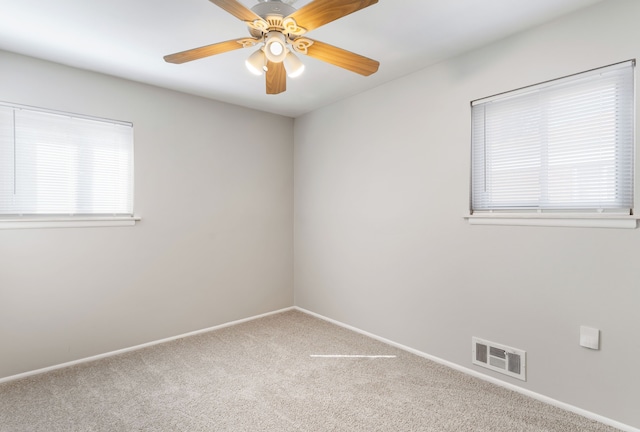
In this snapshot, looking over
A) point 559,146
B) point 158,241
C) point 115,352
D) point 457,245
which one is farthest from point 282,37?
point 115,352

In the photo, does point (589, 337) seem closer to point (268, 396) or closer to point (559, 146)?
point (559, 146)

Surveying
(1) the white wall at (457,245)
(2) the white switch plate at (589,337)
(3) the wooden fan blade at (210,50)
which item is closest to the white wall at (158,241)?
(1) the white wall at (457,245)

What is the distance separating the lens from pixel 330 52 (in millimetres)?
1775

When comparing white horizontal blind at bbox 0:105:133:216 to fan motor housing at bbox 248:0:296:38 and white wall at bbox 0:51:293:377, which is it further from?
fan motor housing at bbox 248:0:296:38

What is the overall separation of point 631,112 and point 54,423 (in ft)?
12.3

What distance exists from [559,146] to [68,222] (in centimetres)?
360

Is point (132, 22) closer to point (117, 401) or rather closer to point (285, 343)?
point (117, 401)

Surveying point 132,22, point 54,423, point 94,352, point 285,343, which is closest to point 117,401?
point 54,423

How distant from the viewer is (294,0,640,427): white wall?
6.21ft

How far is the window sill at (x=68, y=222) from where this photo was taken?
96.6 inches

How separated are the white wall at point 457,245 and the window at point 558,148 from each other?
0.10 m

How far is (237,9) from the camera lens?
1.43 metres

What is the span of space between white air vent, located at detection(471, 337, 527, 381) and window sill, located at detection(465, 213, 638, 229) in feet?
2.85

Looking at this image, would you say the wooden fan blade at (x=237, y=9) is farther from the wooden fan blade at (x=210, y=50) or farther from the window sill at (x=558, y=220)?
the window sill at (x=558, y=220)
